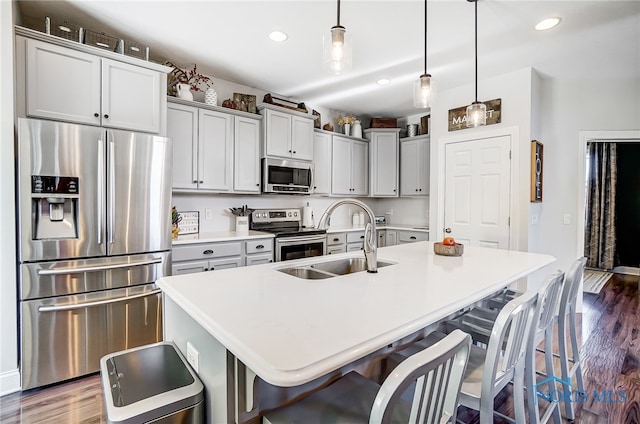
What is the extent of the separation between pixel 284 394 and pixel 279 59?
3001 millimetres

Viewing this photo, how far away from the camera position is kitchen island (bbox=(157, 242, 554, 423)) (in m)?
0.79

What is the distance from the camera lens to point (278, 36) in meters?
2.75

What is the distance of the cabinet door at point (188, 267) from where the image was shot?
9.29 ft

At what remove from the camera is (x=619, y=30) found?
260 centimetres

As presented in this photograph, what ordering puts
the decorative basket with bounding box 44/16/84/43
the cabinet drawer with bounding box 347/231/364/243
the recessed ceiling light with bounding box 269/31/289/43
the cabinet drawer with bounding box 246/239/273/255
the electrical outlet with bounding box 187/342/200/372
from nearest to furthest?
the electrical outlet with bounding box 187/342/200/372 < the decorative basket with bounding box 44/16/84/43 < the recessed ceiling light with bounding box 269/31/289/43 < the cabinet drawer with bounding box 246/239/273/255 < the cabinet drawer with bounding box 347/231/364/243

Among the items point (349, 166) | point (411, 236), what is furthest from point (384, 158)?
point (411, 236)

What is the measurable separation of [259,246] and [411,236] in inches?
88.6

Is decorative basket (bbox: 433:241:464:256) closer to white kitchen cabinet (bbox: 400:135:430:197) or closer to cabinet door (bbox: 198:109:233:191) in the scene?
cabinet door (bbox: 198:109:233:191)

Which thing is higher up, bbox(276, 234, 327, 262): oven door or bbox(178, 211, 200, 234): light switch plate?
bbox(178, 211, 200, 234): light switch plate

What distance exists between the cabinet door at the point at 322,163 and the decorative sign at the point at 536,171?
2.40 metres

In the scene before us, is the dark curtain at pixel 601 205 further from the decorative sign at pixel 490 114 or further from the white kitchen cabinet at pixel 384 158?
the white kitchen cabinet at pixel 384 158

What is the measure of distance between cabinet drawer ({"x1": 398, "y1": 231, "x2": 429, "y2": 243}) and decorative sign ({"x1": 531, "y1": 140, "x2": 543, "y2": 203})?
1353 millimetres

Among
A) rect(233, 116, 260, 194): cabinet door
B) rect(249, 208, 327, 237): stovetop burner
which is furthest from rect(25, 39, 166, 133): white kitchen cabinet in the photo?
rect(249, 208, 327, 237): stovetop burner

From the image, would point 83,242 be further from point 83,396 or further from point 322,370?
point 322,370
